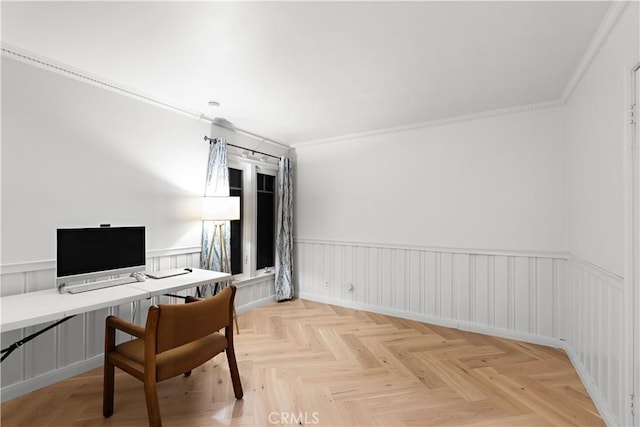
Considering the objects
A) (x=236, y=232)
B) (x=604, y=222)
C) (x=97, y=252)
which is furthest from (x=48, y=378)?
(x=604, y=222)

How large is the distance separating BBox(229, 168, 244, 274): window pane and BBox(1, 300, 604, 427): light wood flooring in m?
1.04

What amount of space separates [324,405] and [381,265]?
7.37ft

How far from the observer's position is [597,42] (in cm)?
203

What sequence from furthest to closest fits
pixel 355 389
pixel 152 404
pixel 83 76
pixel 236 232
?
pixel 236 232 < pixel 83 76 < pixel 355 389 < pixel 152 404

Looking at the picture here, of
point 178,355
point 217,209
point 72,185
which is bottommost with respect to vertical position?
point 178,355

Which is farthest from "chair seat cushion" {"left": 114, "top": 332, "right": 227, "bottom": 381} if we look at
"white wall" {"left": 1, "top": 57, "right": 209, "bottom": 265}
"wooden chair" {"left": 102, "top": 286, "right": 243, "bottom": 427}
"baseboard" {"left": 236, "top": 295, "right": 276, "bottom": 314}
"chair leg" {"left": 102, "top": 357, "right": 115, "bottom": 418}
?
"baseboard" {"left": 236, "top": 295, "right": 276, "bottom": 314}

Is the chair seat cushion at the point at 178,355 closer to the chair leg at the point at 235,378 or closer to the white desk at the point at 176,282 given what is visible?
the chair leg at the point at 235,378

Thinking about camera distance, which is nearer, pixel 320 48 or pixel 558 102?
pixel 320 48

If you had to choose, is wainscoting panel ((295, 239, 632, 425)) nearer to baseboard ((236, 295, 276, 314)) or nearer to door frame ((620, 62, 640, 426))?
door frame ((620, 62, 640, 426))

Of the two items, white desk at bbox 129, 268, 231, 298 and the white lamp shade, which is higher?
the white lamp shade

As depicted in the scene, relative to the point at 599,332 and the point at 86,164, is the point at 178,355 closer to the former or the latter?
the point at 86,164

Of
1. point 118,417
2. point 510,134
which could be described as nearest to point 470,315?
point 510,134

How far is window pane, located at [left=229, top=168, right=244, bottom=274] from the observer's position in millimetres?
4086

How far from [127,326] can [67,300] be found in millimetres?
510
